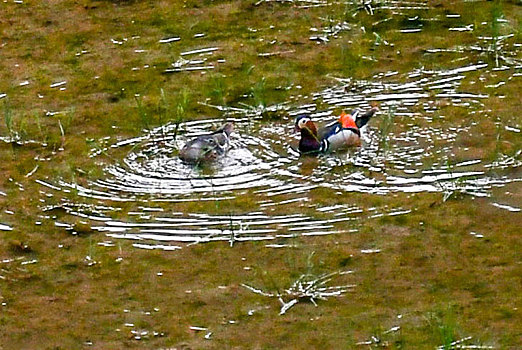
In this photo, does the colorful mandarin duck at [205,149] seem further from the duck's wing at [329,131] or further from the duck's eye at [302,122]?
the duck's wing at [329,131]

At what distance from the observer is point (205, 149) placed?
22.1 feet

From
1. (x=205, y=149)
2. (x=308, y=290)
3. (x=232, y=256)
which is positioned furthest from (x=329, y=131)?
(x=308, y=290)

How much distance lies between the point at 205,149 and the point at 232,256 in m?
1.17

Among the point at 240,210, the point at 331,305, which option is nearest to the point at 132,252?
the point at 240,210

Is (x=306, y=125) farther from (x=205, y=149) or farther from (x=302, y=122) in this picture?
(x=205, y=149)

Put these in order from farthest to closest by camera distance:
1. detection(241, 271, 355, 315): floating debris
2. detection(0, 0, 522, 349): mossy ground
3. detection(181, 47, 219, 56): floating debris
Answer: detection(181, 47, 219, 56): floating debris → detection(241, 271, 355, 315): floating debris → detection(0, 0, 522, 349): mossy ground

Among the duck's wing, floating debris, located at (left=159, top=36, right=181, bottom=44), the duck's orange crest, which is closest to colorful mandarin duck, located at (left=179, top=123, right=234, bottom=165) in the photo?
the duck's wing

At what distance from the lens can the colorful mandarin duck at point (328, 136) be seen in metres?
6.86

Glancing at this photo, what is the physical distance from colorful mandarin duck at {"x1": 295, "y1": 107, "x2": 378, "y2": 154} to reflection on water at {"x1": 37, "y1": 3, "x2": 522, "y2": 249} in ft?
0.23

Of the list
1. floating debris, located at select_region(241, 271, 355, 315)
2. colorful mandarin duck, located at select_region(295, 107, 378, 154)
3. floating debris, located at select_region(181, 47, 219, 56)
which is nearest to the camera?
floating debris, located at select_region(241, 271, 355, 315)

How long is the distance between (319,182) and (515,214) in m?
1.13

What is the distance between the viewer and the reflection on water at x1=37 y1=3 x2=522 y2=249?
6.04m

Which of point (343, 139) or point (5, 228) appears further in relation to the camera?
point (343, 139)

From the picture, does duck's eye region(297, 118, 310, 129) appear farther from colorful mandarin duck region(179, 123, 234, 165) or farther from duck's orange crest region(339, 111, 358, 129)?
colorful mandarin duck region(179, 123, 234, 165)
